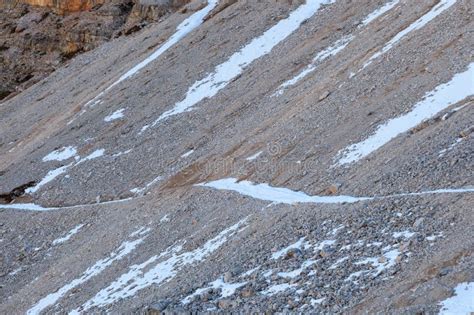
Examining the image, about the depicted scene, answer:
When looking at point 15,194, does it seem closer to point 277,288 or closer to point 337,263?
point 277,288

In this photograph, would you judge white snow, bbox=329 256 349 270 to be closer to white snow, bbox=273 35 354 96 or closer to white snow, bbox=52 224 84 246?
white snow, bbox=52 224 84 246

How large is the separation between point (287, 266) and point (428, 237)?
340 cm

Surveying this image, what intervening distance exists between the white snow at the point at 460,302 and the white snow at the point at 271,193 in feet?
24.6

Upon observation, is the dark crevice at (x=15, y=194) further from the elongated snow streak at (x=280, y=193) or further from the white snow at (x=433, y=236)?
the white snow at (x=433, y=236)

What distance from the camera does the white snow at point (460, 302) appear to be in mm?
12234

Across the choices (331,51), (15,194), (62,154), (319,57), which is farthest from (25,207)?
(331,51)

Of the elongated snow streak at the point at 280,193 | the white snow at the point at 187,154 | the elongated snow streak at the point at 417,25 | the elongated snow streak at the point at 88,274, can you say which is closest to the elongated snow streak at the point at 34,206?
the white snow at the point at 187,154

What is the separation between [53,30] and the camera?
68000 millimetres

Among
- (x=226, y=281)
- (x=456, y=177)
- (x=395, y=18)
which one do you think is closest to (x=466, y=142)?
(x=456, y=177)

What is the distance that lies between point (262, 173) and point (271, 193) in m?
2.27

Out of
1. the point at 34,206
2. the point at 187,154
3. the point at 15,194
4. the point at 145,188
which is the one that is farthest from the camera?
the point at 15,194

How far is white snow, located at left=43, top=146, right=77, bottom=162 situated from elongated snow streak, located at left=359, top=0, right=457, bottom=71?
16845 mm

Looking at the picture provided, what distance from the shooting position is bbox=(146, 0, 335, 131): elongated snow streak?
38.8 m

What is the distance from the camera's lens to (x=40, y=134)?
44750 mm
